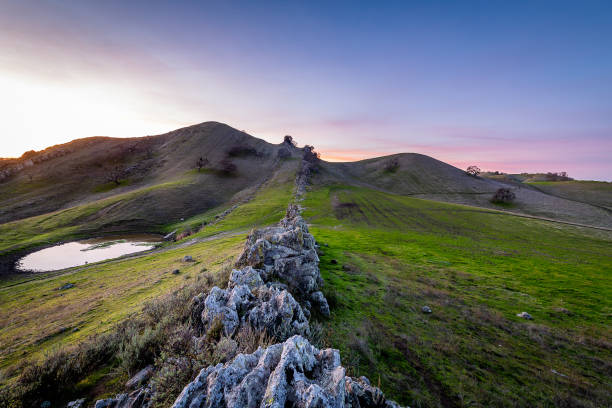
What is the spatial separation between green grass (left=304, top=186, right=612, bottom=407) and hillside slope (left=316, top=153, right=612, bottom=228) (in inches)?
2339

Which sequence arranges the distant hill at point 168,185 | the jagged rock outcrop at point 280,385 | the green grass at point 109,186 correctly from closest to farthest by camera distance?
the jagged rock outcrop at point 280,385
the distant hill at point 168,185
the green grass at point 109,186

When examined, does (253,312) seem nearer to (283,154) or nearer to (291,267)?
(291,267)

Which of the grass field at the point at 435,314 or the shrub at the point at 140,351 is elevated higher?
the shrub at the point at 140,351

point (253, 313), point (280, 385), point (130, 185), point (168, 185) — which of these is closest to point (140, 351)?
point (253, 313)

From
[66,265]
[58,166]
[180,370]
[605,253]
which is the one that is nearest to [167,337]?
[180,370]

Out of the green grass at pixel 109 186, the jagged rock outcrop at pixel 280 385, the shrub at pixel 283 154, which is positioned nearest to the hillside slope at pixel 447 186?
the shrub at pixel 283 154

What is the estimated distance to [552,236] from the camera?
39438 mm

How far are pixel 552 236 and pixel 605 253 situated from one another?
955cm

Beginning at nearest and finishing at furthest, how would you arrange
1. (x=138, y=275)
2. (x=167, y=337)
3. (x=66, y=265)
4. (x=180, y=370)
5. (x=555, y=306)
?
(x=180, y=370), (x=167, y=337), (x=555, y=306), (x=138, y=275), (x=66, y=265)

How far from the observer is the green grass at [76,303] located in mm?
10406

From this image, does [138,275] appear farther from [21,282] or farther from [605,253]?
[605,253]

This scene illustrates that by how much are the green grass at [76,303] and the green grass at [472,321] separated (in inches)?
468

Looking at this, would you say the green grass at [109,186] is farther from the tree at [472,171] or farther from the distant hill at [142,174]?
the tree at [472,171]

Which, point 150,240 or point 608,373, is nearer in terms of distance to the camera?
point 608,373
